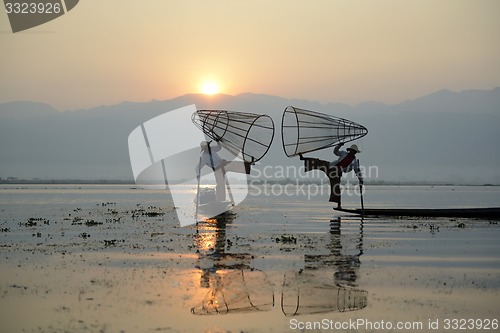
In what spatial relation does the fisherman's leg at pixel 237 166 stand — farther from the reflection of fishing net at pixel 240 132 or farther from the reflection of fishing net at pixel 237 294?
the reflection of fishing net at pixel 237 294

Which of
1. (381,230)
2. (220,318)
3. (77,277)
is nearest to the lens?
(220,318)

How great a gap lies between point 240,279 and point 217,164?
1725 cm

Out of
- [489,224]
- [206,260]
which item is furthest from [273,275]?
[489,224]

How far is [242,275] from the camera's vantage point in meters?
15.8

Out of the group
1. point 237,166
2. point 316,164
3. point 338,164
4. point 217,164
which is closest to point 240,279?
point 217,164

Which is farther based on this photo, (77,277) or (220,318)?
(77,277)

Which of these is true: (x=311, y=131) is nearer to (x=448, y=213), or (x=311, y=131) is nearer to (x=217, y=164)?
(x=217, y=164)

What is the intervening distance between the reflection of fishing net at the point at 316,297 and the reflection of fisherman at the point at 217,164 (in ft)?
57.2

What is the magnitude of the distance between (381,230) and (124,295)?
17086 mm

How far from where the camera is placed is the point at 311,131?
109 ft

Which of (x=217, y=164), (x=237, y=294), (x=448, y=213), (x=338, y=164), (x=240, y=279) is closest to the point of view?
(x=237, y=294)

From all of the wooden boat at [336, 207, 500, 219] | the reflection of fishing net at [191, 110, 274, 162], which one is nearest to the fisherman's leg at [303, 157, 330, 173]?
the reflection of fishing net at [191, 110, 274, 162]

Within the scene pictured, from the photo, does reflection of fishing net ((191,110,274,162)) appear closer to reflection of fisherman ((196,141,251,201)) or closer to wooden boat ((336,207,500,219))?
reflection of fisherman ((196,141,251,201))

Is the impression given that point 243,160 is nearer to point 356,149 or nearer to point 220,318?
point 356,149
